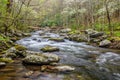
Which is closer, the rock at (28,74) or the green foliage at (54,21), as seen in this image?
the rock at (28,74)

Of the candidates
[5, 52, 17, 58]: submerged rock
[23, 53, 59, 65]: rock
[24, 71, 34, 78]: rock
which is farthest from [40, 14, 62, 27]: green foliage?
[24, 71, 34, 78]: rock

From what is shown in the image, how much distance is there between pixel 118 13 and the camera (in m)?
43.2

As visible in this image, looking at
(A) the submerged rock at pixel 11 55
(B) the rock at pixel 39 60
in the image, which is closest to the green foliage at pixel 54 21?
(A) the submerged rock at pixel 11 55

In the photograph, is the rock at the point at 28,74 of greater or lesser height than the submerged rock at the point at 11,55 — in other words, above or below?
below

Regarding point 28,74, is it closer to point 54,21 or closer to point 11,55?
point 11,55

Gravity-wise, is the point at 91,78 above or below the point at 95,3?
A: below

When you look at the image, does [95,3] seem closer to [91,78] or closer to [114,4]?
[114,4]

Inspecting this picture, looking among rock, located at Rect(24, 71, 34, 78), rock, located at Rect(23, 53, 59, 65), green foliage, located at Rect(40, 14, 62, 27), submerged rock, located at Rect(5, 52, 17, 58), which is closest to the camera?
rock, located at Rect(24, 71, 34, 78)

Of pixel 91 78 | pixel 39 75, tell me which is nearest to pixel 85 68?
pixel 91 78

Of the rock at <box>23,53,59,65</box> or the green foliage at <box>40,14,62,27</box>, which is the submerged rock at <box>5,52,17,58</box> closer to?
the rock at <box>23,53,59,65</box>

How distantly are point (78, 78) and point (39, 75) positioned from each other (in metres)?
1.77

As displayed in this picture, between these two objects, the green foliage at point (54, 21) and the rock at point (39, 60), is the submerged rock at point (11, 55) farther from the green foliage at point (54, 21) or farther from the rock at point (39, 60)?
the green foliage at point (54, 21)

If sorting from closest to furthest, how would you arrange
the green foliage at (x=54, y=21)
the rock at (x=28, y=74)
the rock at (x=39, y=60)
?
the rock at (x=28, y=74) → the rock at (x=39, y=60) → the green foliage at (x=54, y=21)

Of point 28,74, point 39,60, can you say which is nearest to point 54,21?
point 39,60
